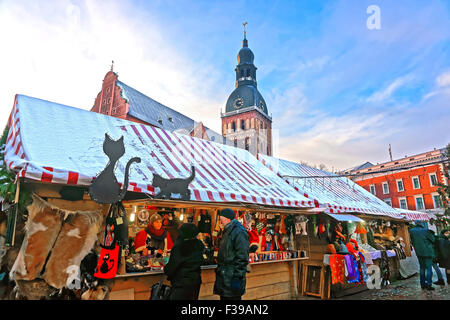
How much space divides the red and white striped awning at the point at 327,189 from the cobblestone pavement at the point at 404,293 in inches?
94.1

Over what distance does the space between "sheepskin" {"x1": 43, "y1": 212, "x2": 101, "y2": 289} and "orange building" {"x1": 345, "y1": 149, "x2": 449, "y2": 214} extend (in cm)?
3083

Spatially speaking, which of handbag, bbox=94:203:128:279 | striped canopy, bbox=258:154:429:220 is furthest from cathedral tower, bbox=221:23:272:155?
handbag, bbox=94:203:128:279

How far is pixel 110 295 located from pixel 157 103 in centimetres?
3660

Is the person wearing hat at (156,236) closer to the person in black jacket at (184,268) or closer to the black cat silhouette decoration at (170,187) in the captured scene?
the black cat silhouette decoration at (170,187)

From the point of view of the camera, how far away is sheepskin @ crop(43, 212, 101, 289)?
3.58m

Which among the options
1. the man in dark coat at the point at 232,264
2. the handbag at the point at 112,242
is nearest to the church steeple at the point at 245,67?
the handbag at the point at 112,242

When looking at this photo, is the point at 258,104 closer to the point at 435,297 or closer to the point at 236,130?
the point at 236,130

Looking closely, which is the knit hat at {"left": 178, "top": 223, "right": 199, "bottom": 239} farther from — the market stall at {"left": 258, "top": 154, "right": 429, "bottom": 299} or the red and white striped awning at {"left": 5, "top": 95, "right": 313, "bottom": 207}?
the market stall at {"left": 258, "top": 154, "right": 429, "bottom": 299}

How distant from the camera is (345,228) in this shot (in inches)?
349

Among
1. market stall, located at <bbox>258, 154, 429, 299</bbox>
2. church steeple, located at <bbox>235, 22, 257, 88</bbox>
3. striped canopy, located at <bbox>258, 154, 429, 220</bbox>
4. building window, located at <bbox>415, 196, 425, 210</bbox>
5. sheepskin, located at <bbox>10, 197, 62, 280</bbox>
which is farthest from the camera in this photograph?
church steeple, located at <bbox>235, 22, 257, 88</bbox>

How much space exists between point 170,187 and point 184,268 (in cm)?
141

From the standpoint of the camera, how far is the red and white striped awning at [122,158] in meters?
3.74

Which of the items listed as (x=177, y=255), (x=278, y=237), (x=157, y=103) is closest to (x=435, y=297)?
(x=278, y=237)

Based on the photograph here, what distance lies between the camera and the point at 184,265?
3654 mm
